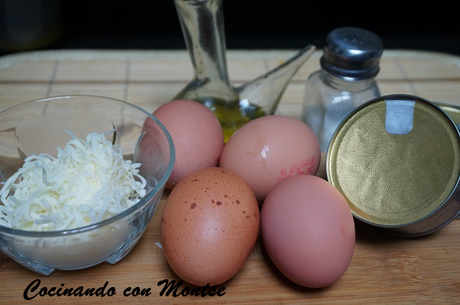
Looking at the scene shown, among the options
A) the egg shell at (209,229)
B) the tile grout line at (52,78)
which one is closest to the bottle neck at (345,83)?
the egg shell at (209,229)

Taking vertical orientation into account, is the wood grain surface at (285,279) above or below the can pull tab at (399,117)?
below

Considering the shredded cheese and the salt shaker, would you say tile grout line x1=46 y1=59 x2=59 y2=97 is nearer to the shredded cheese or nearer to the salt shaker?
the shredded cheese

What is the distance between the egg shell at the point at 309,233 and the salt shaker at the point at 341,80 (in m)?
0.34

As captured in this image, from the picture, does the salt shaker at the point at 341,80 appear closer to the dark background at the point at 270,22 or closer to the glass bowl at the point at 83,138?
the glass bowl at the point at 83,138

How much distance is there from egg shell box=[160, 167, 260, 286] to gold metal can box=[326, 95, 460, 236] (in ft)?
0.74

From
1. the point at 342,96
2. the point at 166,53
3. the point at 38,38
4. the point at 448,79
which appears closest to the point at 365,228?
the point at 342,96

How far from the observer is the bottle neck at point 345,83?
1.18 metres

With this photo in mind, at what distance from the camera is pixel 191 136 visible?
1.05 m

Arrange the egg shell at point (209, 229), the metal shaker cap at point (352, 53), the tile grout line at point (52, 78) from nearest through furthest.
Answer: the egg shell at point (209, 229), the metal shaker cap at point (352, 53), the tile grout line at point (52, 78)

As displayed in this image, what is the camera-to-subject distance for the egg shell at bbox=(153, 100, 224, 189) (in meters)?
1.04

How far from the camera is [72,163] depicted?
96cm

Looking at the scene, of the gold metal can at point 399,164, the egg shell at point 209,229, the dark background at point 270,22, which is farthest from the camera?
the dark background at point 270,22

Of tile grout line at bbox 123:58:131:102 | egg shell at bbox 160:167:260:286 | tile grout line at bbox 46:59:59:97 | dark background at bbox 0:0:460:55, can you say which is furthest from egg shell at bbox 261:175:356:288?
dark background at bbox 0:0:460:55

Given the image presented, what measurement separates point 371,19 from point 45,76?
1.44 m
